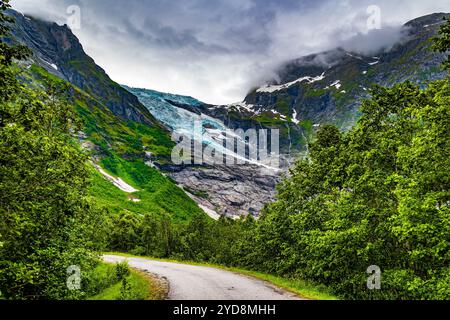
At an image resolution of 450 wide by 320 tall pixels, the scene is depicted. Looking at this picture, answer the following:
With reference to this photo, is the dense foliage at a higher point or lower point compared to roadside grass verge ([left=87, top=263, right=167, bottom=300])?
higher

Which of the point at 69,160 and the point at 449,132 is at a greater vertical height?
the point at 449,132

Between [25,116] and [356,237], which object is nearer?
[25,116]

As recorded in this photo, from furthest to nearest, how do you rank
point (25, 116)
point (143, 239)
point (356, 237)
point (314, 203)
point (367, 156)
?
point (143, 239)
point (314, 203)
point (367, 156)
point (356, 237)
point (25, 116)

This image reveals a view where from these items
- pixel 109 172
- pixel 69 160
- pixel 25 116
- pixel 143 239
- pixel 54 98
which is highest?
pixel 109 172

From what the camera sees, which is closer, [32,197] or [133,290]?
[32,197]

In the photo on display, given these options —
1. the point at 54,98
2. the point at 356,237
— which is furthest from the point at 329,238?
the point at 54,98

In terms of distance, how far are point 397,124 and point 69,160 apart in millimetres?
21658

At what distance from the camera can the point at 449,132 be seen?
17891mm

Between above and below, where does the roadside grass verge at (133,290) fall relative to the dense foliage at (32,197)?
below

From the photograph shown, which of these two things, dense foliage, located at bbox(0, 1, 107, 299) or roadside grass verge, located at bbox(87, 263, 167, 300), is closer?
dense foliage, located at bbox(0, 1, 107, 299)

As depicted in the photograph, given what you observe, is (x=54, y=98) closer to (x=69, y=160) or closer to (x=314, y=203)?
(x=69, y=160)

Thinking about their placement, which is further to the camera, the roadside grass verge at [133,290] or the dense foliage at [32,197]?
the roadside grass verge at [133,290]

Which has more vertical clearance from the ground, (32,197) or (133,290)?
(32,197)

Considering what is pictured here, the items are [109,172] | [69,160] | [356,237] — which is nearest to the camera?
[69,160]
